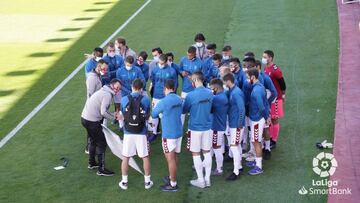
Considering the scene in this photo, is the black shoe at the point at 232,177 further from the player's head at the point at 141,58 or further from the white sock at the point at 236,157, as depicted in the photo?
the player's head at the point at 141,58

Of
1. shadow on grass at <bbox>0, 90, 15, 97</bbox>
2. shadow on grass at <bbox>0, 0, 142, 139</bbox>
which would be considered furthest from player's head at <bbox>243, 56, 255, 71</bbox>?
shadow on grass at <bbox>0, 90, 15, 97</bbox>

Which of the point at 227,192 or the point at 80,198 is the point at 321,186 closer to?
the point at 227,192

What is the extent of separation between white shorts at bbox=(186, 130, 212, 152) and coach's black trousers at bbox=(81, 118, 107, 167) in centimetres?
162

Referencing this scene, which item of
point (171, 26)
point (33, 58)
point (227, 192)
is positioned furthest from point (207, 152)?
point (171, 26)

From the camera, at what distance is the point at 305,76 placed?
14.0 m

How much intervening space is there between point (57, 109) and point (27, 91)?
1487 mm

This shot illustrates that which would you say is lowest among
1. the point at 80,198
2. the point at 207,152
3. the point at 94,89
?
the point at 80,198

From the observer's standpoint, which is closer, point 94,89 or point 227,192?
point 227,192

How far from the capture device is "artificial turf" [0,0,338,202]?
29.2ft

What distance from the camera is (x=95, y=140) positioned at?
9406 mm

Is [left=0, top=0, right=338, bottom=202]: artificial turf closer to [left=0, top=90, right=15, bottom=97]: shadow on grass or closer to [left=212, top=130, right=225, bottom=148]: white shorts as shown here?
[left=0, top=90, right=15, bottom=97]: shadow on grass

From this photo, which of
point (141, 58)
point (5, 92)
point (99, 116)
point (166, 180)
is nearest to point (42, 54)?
point (5, 92)

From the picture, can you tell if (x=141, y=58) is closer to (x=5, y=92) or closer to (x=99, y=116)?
(x=99, y=116)

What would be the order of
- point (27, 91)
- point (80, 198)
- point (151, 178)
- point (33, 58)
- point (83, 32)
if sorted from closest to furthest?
point (80, 198), point (151, 178), point (27, 91), point (33, 58), point (83, 32)
